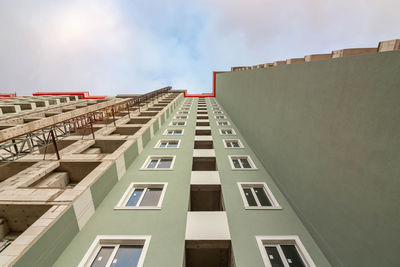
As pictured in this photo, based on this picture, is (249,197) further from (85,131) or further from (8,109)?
(8,109)

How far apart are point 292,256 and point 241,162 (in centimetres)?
717

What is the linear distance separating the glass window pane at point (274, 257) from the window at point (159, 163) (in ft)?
24.7

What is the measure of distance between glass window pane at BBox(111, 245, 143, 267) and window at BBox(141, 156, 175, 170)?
17.7 feet

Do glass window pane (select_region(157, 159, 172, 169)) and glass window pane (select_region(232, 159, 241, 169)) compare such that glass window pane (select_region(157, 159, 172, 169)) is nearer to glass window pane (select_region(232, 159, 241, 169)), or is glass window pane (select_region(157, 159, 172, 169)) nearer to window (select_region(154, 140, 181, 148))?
window (select_region(154, 140, 181, 148))

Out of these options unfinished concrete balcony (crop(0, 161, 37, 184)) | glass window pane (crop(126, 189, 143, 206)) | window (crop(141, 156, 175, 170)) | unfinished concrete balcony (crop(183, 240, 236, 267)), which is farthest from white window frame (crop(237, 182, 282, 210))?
unfinished concrete balcony (crop(0, 161, 37, 184))

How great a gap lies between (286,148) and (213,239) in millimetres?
6286

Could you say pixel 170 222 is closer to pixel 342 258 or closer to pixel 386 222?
pixel 342 258

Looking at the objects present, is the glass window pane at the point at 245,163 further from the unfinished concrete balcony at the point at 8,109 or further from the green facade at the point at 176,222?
the unfinished concrete balcony at the point at 8,109

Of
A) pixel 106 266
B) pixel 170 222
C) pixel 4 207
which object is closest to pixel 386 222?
pixel 170 222

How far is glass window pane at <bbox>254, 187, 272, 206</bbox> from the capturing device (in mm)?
8914

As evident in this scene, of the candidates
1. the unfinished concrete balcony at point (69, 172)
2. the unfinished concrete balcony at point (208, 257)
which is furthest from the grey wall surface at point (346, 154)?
the unfinished concrete balcony at point (69, 172)

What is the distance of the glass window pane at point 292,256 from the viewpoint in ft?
19.8

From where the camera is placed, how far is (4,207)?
6254 millimetres

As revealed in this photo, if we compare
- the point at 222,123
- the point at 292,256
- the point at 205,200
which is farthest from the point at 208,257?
the point at 222,123
